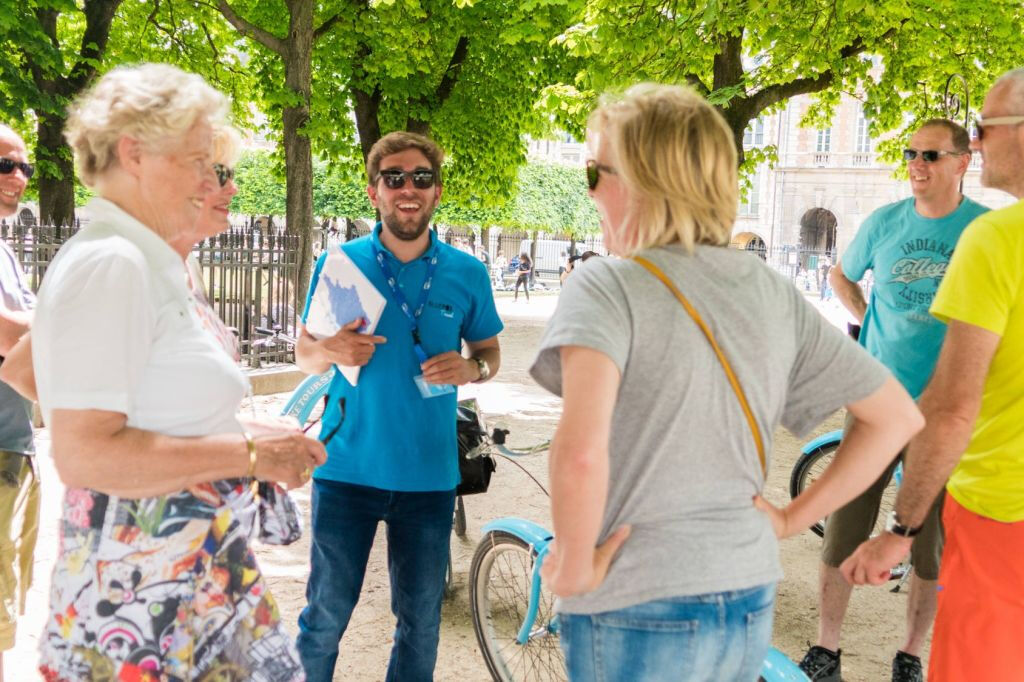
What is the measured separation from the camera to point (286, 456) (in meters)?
1.99

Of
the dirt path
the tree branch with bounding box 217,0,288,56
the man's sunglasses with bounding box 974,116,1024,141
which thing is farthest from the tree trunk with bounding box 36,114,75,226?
the man's sunglasses with bounding box 974,116,1024,141

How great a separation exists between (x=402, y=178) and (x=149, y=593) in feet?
5.99

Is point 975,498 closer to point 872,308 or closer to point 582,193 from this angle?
point 872,308

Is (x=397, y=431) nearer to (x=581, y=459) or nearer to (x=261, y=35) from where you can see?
(x=581, y=459)

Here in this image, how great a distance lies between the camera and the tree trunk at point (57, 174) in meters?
15.0

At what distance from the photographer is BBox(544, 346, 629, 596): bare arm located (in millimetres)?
1656

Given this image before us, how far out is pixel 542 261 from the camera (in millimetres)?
55062

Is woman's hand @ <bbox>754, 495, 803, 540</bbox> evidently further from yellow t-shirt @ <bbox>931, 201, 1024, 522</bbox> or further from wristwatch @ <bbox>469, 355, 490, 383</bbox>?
wristwatch @ <bbox>469, 355, 490, 383</bbox>

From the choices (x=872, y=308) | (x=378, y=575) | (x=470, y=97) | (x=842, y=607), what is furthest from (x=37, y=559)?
(x=470, y=97)

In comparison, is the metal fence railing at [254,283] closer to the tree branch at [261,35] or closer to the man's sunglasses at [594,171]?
the tree branch at [261,35]

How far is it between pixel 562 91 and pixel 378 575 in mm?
8584

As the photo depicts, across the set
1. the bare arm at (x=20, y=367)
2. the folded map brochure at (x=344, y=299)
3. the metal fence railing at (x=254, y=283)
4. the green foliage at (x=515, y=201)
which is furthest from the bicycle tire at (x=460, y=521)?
the green foliage at (x=515, y=201)

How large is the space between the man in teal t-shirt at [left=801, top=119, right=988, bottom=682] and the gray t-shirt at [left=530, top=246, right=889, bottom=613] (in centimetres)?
247

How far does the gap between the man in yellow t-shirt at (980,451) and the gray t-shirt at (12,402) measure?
8.73ft
